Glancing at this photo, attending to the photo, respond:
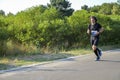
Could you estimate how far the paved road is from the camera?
10.7 meters

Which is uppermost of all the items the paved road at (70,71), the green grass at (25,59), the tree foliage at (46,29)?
the tree foliage at (46,29)

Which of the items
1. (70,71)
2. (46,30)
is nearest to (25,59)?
(70,71)

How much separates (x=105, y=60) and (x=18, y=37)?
597cm

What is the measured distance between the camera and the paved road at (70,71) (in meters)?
10.7

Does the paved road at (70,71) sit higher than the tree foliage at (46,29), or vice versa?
the tree foliage at (46,29)

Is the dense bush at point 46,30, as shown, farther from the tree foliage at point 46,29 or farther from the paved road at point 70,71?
the paved road at point 70,71

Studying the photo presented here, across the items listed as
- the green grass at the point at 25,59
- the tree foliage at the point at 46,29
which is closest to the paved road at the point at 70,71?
the green grass at the point at 25,59

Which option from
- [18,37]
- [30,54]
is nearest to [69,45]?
[18,37]

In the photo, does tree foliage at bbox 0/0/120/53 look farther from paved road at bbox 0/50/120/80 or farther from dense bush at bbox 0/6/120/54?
paved road at bbox 0/50/120/80

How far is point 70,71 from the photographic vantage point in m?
11.9

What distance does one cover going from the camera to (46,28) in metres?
19.5

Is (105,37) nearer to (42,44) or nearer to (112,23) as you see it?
(112,23)

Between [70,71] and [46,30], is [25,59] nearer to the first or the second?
[70,71]

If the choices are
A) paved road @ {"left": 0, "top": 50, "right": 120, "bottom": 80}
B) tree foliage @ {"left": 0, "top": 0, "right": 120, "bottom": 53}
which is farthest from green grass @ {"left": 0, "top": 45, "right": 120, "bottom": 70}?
tree foliage @ {"left": 0, "top": 0, "right": 120, "bottom": 53}
